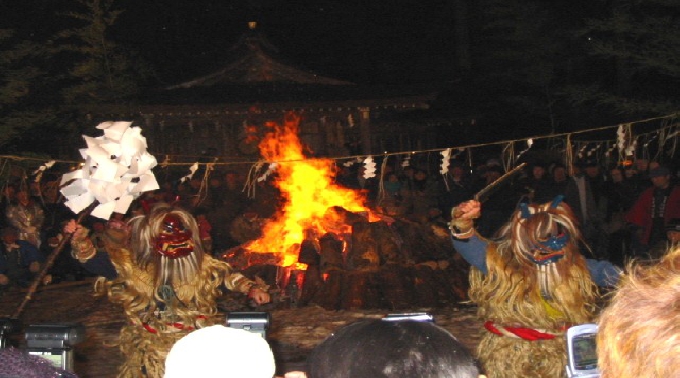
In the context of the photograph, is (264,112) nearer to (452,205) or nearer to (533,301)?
(452,205)

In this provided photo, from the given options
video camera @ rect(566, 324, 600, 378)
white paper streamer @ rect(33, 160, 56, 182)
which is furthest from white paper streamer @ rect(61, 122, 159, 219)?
white paper streamer @ rect(33, 160, 56, 182)

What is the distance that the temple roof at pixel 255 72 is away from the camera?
56.5ft

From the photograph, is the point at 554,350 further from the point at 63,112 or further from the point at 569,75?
the point at 569,75

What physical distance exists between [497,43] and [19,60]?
49.7ft

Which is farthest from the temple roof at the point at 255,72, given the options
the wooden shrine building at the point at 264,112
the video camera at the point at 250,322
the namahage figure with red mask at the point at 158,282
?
the video camera at the point at 250,322

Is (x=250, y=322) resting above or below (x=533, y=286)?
above

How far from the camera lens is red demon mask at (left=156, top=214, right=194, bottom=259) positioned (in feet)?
15.6

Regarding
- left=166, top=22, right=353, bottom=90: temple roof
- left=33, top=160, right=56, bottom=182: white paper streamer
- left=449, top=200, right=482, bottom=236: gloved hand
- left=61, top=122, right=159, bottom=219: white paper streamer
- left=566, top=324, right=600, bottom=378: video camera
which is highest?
left=166, top=22, right=353, bottom=90: temple roof

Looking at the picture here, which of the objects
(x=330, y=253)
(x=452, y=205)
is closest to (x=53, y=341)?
(x=330, y=253)

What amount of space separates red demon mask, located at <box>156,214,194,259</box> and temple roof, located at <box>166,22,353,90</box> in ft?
41.3

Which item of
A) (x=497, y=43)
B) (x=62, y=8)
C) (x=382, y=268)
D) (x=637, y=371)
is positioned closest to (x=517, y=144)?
(x=497, y=43)

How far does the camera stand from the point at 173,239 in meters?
4.78

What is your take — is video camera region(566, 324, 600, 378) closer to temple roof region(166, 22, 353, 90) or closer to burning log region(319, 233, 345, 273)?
burning log region(319, 233, 345, 273)

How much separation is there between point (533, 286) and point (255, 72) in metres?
14.1
